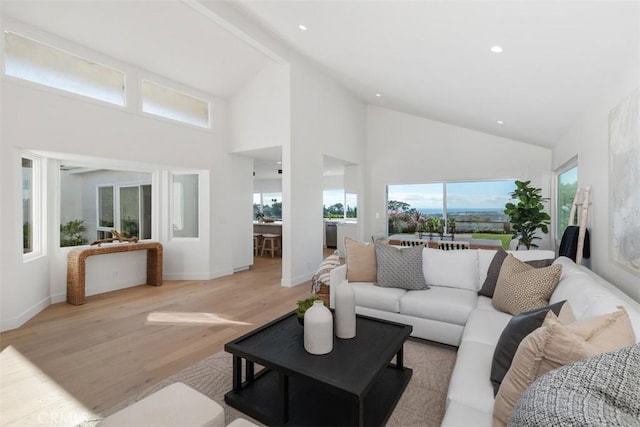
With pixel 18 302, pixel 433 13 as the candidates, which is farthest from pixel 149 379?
pixel 433 13

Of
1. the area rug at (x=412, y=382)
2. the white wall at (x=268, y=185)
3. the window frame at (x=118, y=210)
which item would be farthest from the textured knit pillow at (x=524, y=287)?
the white wall at (x=268, y=185)

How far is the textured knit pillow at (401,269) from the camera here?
3.24 metres

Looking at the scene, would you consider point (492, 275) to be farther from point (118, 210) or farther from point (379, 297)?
point (118, 210)

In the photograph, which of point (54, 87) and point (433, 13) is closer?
point (433, 13)

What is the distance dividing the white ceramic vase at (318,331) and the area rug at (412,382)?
59 cm

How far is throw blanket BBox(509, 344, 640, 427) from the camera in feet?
2.41

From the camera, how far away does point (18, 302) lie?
349 centimetres

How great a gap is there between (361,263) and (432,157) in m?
4.41

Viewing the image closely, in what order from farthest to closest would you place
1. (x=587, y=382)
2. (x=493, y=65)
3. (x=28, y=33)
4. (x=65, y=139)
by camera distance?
(x=65, y=139)
(x=28, y=33)
(x=493, y=65)
(x=587, y=382)

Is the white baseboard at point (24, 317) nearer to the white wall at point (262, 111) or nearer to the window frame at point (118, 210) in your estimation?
the window frame at point (118, 210)

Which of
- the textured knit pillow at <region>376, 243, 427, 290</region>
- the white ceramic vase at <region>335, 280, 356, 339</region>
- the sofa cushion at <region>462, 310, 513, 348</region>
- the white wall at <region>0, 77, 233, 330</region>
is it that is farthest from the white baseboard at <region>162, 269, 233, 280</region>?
the sofa cushion at <region>462, 310, 513, 348</region>

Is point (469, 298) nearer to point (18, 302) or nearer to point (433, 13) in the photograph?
point (433, 13)

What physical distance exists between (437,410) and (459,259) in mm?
1750

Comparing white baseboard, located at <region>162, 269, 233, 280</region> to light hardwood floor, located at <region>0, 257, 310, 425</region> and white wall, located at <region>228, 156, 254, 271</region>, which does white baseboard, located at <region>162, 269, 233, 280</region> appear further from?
white wall, located at <region>228, 156, 254, 271</region>
